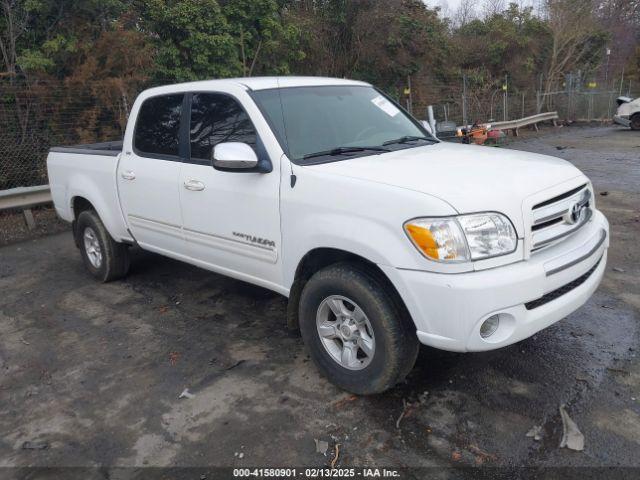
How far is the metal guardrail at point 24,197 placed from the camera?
8031 mm

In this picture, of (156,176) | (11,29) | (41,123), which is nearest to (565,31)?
(11,29)

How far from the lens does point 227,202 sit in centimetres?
389

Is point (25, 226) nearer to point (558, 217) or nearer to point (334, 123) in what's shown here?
point (334, 123)

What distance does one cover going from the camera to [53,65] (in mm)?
9156

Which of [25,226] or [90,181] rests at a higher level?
[90,181]

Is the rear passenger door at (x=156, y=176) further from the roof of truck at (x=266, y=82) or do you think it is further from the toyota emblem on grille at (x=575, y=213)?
the toyota emblem on grille at (x=575, y=213)

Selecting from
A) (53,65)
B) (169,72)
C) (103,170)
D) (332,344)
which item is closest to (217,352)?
(332,344)

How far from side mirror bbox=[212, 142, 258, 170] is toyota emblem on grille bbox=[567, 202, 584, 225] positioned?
196cm

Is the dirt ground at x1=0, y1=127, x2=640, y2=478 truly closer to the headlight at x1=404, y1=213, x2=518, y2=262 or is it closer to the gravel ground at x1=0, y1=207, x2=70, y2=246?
the headlight at x1=404, y1=213, x2=518, y2=262

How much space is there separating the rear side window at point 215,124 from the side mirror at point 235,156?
0.80 feet

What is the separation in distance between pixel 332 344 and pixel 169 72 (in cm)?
921

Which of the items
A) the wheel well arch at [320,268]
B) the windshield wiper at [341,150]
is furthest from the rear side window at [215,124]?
the wheel well arch at [320,268]

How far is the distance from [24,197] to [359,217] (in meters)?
7.03

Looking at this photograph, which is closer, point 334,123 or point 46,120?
point 334,123
